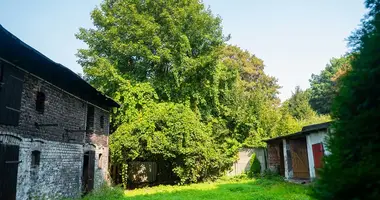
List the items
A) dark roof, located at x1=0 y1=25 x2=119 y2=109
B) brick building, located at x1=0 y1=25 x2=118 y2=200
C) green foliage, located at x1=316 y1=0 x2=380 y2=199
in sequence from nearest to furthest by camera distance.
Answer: green foliage, located at x1=316 y1=0 x2=380 y2=199 < dark roof, located at x1=0 y1=25 x2=119 y2=109 < brick building, located at x1=0 y1=25 x2=118 y2=200

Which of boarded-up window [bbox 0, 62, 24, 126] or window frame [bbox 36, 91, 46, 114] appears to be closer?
boarded-up window [bbox 0, 62, 24, 126]

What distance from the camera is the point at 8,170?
28.2 ft

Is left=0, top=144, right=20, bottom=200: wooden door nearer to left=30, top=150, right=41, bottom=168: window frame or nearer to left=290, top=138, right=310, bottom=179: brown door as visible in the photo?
left=30, top=150, right=41, bottom=168: window frame

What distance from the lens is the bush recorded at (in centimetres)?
2097

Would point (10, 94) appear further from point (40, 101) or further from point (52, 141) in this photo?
point (52, 141)

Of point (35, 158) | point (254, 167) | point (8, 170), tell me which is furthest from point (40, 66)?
point (254, 167)

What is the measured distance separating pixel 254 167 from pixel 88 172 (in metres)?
12.0

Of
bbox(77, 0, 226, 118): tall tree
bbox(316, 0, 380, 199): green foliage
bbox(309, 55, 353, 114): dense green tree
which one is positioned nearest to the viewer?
bbox(316, 0, 380, 199): green foliage

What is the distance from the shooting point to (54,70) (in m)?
10.9

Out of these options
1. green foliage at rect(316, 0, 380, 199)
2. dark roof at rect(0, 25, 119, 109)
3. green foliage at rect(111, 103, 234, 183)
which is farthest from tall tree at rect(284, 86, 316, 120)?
green foliage at rect(316, 0, 380, 199)

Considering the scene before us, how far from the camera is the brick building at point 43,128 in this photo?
855cm

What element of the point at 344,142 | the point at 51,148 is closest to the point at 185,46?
the point at 51,148

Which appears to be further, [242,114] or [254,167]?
[242,114]

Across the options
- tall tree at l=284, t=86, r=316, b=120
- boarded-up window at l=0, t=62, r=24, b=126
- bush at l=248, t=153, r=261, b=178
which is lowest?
bush at l=248, t=153, r=261, b=178
